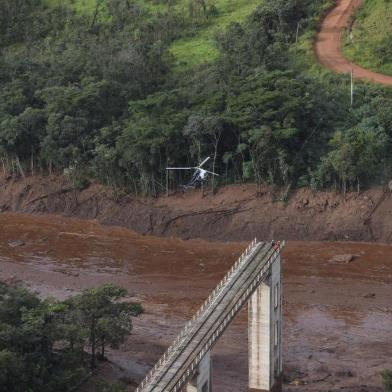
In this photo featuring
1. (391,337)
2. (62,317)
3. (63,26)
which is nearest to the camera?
(62,317)

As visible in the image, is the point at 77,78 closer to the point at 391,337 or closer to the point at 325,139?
the point at 325,139

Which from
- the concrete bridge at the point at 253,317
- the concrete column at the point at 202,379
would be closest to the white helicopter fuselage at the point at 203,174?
the concrete bridge at the point at 253,317

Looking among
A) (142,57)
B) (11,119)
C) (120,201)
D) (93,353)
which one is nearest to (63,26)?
(142,57)

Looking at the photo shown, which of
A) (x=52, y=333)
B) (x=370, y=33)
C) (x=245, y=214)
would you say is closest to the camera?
(x=52, y=333)

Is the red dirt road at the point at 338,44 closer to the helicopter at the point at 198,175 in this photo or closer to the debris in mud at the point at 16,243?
the helicopter at the point at 198,175

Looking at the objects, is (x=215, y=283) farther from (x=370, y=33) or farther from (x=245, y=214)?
(x=370, y=33)

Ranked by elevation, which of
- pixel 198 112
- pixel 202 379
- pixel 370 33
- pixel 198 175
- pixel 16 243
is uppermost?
pixel 370 33

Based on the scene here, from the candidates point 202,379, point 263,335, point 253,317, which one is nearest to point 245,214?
point 253,317
